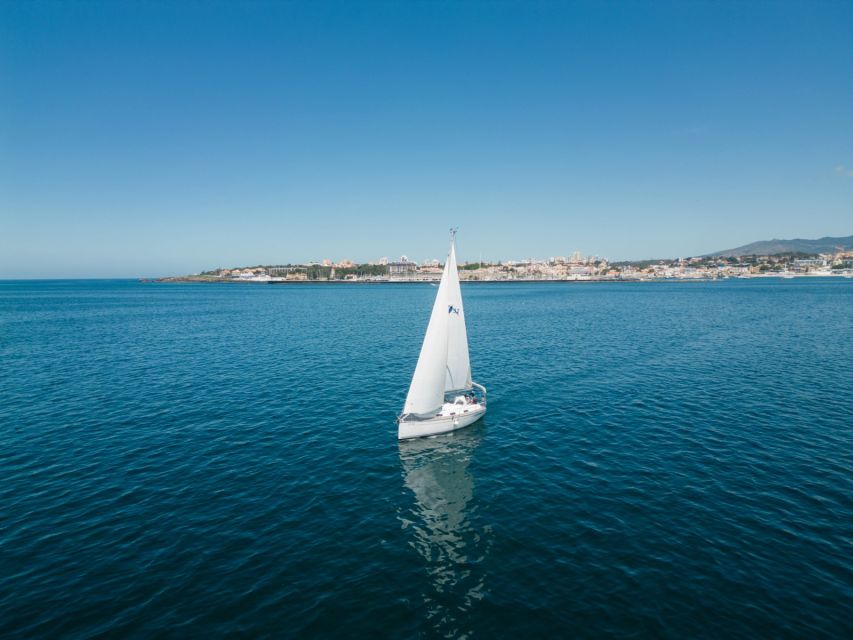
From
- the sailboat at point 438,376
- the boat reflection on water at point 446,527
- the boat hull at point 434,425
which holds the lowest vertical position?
the boat reflection on water at point 446,527

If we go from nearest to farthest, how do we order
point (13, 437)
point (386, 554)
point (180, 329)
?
point (386, 554) → point (13, 437) → point (180, 329)

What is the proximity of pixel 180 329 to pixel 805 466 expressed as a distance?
10709 centimetres

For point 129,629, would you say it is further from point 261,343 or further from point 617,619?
point 261,343

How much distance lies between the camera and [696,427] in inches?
1356

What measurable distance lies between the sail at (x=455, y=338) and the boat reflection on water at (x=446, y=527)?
18.0 feet

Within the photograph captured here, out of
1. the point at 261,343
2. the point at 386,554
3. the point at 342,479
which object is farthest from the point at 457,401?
the point at 261,343

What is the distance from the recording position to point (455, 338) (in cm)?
3612

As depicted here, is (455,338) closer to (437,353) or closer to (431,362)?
(437,353)

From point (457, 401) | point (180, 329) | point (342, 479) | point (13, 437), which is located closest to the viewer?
point (342, 479)

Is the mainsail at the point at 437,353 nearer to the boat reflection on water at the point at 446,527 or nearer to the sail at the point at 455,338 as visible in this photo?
the sail at the point at 455,338

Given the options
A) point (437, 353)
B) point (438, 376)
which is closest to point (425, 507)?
point (438, 376)

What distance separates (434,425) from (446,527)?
12266 mm

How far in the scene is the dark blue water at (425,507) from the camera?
16.2 metres

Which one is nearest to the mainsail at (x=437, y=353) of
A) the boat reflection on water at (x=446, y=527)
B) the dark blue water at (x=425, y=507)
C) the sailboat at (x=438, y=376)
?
the sailboat at (x=438, y=376)
